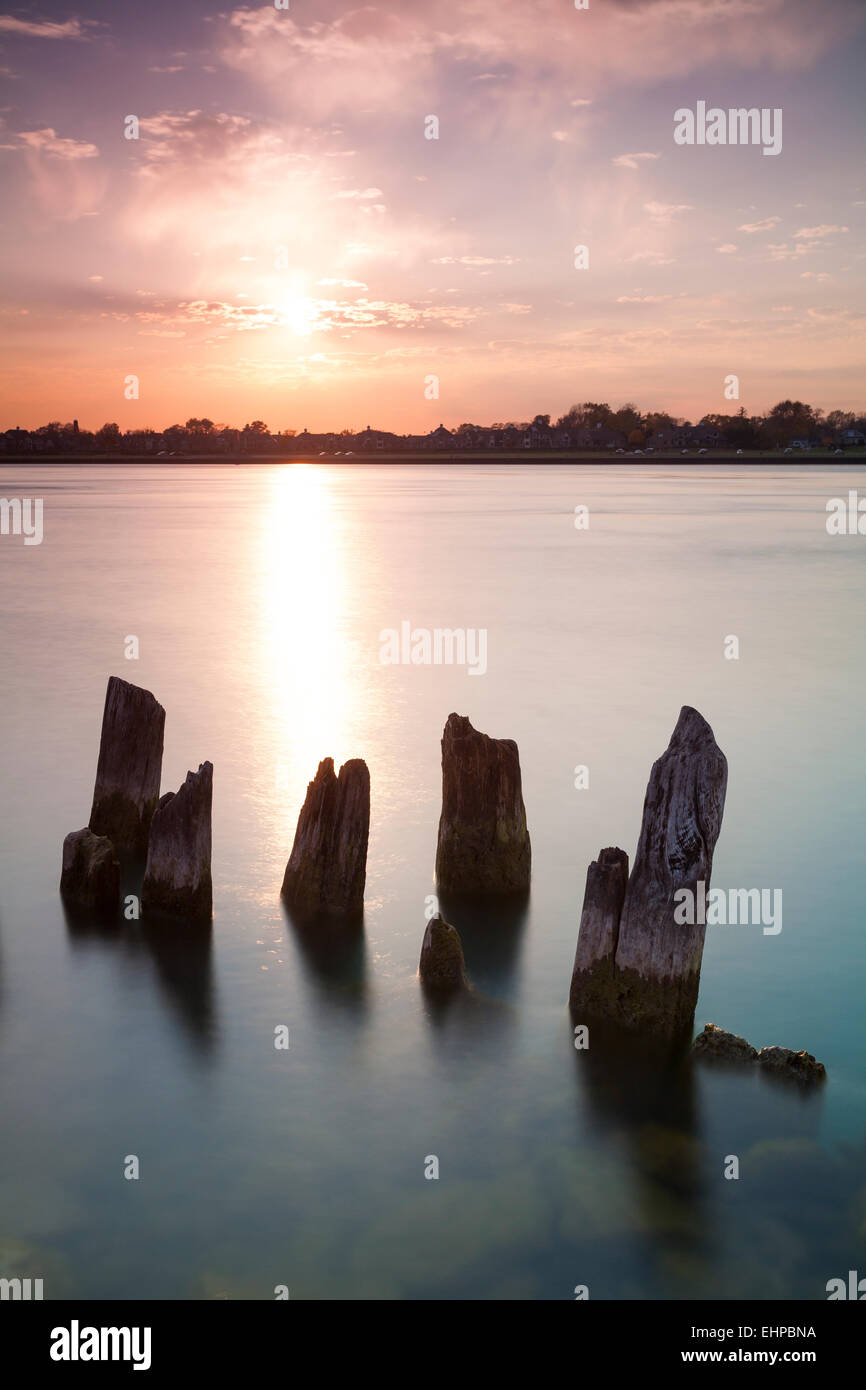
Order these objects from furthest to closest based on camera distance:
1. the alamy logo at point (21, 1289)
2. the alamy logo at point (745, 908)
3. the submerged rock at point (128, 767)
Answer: the submerged rock at point (128, 767)
the alamy logo at point (745, 908)
the alamy logo at point (21, 1289)

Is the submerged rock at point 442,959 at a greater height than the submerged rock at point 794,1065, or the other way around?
the submerged rock at point 442,959

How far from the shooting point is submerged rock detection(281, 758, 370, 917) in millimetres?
10047

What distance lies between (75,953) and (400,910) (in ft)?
9.19

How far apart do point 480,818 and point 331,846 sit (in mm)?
1421

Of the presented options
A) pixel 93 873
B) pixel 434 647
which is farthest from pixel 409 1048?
pixel 434 647

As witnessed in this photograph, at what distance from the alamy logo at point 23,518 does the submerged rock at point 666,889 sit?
1948 inches

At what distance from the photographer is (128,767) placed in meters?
11.6

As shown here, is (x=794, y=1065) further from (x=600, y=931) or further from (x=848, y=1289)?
(x=848, y=1289)

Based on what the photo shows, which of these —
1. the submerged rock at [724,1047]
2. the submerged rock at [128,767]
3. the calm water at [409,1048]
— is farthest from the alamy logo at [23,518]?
the submerged rock at [724,1047]

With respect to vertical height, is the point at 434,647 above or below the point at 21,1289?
above

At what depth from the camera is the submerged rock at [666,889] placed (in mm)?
8172
